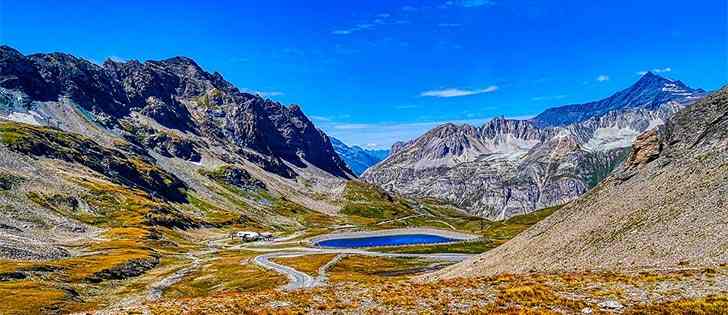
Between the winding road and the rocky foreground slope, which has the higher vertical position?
the rocky foreground slope

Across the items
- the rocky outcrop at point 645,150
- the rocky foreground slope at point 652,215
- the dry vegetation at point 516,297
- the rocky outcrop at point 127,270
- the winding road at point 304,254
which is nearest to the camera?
the dry vegetation at point 516,297

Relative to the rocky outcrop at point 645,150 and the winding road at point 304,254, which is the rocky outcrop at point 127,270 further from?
the rocky outcrop at point 645,150

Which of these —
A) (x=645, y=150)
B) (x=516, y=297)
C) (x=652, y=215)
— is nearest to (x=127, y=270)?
(x=516, y=297)

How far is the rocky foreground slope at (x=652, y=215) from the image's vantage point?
57562 millimetres

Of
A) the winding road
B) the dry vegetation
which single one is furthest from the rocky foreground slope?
the winding road

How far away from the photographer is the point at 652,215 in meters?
66.0

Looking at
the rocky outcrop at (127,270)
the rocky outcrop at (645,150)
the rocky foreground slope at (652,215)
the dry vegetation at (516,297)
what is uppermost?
the rocky outcrop at (645,150)

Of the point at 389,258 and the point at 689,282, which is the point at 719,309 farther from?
the point at 389,258

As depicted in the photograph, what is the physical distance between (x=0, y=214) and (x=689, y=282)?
20805 cm

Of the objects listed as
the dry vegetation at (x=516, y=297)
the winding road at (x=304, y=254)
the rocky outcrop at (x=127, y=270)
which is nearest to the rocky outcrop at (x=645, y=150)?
the dry vegetation at (x=516, y=297)

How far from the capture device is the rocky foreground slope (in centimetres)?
5756

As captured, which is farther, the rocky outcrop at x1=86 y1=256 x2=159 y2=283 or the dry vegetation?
the rocky outcrop at x1=86 y1=256 x2=159 y2=283

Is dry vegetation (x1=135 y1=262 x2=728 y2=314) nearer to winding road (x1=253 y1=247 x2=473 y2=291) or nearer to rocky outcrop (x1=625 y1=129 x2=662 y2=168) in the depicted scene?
rocky outcrop (x1=625 y1=129 x2=662 y2=168)

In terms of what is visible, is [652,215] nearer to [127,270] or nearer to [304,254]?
[127,270]
